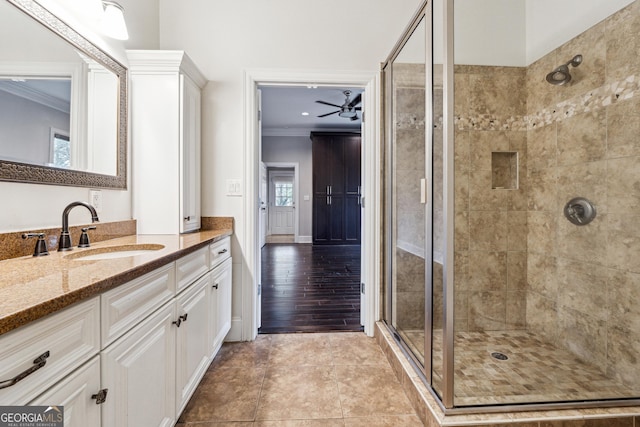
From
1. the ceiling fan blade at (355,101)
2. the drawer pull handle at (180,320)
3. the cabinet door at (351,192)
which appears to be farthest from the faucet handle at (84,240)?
the cabinet door at (351,192)

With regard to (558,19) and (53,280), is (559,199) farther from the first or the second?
(53,280)

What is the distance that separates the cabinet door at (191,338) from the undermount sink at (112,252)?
30 cm

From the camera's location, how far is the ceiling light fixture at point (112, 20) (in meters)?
1.50

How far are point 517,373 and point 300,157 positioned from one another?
6125 mm

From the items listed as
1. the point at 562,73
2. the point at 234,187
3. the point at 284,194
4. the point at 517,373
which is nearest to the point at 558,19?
the point at 562,73

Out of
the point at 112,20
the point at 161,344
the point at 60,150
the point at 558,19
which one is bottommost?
the point at 161,344

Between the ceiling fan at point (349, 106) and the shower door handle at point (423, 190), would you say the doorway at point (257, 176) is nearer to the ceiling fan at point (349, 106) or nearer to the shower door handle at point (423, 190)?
the shower door handle at point (423, 190)

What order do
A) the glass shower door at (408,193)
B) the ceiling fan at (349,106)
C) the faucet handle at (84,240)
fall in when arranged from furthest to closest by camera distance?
1. the ceiling fan at (349,106)
2. the glass shower door at (408,193)
3. the faucet handle at (84,240)

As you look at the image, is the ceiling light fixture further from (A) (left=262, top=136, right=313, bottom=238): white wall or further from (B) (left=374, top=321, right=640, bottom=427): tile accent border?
(A) (left=262, top=136, right=313, bottom=238): white wall

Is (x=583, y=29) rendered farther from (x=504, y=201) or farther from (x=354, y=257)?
(x=354, y=257)

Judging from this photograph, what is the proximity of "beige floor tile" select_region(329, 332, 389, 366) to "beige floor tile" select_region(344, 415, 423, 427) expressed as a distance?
463 millimetres

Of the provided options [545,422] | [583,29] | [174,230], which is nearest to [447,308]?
[545,422]

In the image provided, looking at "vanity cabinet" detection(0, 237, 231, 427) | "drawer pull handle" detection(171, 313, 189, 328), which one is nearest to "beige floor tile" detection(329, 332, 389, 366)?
"vanity cabinet" detection(0, 237, 231, 427)

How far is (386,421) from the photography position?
1354 mm
